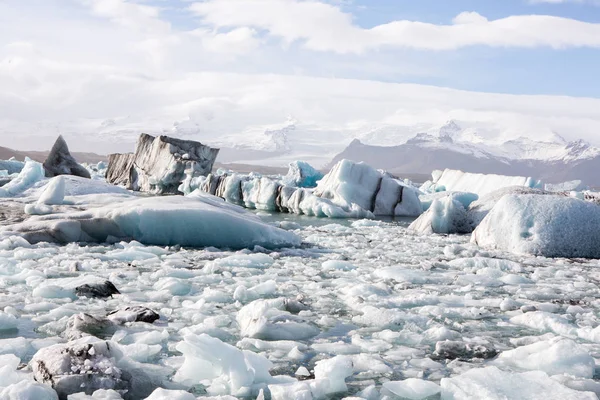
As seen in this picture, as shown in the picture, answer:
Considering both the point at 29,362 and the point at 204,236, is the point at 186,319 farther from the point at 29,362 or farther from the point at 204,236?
the point at 204,236

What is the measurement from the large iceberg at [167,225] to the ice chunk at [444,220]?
4.98m

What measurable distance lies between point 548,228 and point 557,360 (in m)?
6.21

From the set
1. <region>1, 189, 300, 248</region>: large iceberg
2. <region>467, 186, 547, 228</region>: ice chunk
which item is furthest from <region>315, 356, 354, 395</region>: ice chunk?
<region>467, 186, 547, 228</region>: ice chunk

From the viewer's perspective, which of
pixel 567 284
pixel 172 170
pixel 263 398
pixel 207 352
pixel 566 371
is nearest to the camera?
pixel 263 398

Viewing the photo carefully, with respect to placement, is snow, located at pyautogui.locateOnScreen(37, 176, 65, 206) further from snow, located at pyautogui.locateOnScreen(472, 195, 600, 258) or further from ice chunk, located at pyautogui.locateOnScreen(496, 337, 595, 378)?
ice chunk, located at pyautogui.locateOnScreen(496, 337, 595, 378)

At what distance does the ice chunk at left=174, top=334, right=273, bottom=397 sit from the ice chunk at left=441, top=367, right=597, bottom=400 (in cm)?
90

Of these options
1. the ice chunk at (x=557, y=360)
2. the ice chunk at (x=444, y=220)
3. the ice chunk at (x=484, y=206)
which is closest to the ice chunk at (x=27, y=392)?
the ice chunk at (x=557, y=360)

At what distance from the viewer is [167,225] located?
312 inches

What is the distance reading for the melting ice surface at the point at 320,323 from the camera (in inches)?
105

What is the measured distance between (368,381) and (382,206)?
51.6ft

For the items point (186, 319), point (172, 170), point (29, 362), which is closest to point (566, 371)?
point (186, 319)

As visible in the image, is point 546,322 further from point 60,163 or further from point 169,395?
point 60,163

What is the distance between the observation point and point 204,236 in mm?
8023

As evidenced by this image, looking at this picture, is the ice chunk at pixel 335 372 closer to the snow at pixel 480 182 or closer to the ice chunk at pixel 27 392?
the ice chunk at pixel 27 392
